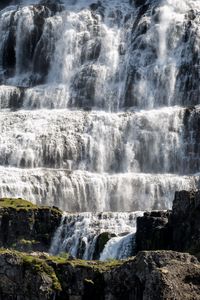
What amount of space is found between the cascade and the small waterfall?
0.50ft

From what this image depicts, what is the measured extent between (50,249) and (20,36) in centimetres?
6161

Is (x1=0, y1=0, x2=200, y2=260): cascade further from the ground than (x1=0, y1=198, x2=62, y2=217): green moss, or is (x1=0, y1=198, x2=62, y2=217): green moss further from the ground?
(x1=0, y1=0, x2=200, y2=260): cascade


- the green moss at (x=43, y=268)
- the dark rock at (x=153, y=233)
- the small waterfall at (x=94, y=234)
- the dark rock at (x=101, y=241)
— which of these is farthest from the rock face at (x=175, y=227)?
the green moss at (x=43, y=268)

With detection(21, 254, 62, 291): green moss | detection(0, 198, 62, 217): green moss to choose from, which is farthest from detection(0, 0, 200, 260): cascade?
detection(21, 254, 62, 291): green moss

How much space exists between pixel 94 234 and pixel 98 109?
4172cm

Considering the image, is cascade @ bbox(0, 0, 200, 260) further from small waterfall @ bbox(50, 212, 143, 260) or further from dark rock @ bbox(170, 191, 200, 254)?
dark rock @ bbox(170, 191, 200, 254)

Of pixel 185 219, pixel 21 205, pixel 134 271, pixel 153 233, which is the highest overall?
pixel 21 205

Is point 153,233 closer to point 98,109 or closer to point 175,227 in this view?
point 175,227

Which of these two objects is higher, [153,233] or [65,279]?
[153,233]

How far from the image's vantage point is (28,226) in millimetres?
102188

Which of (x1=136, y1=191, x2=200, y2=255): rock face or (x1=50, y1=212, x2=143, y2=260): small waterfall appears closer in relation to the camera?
(x1=136, y1=191, x2=200, y2=255): rock face

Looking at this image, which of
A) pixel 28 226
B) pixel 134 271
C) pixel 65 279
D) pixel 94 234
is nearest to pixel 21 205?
pixel 28 226

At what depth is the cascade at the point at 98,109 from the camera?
379 ft

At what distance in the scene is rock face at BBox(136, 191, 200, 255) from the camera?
82312 mm
